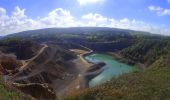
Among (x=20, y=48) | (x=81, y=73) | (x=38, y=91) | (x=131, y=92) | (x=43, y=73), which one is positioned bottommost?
(x=81, y=73)

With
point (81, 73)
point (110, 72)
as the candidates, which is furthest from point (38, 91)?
point (110, 72)

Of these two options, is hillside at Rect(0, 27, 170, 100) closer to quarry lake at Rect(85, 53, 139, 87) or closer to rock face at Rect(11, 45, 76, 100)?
rock face at Rect(11, 45, 76, 100)

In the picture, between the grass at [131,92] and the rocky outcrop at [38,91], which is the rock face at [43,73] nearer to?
the rocky outcrop at [38,91]

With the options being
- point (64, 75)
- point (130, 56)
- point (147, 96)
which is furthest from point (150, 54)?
point (147, 96)

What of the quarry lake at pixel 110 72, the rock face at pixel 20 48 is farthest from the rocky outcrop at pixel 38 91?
the rock face at pixel 20 48

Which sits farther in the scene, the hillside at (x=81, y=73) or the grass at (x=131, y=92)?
the hillside at (x=81, y=73)

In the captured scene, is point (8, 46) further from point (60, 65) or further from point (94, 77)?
point (94, 77)

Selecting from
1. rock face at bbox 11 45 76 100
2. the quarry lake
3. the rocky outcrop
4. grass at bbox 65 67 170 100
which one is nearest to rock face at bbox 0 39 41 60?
rock face at bbox 11 45 76 100

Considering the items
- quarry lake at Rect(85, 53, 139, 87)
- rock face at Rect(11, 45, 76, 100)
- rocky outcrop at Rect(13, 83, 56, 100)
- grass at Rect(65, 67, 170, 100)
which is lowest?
quarry lake at Rect(85, 53, 139, 87)

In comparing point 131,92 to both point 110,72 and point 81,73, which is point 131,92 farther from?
point 110,72
